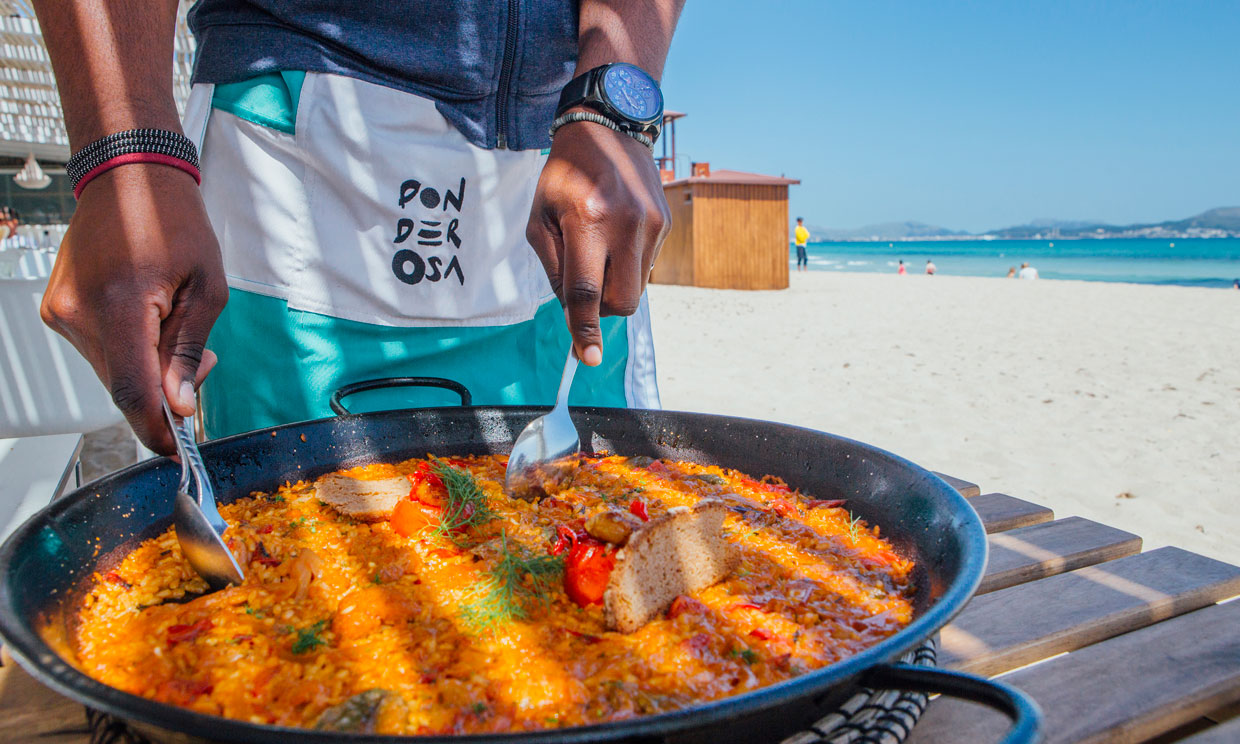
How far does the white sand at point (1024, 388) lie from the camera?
496 centimetres

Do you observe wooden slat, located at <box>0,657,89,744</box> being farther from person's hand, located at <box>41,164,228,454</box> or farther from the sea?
the sea

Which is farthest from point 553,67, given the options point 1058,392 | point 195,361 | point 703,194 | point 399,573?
point 703,194

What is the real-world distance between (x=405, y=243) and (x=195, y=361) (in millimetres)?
823

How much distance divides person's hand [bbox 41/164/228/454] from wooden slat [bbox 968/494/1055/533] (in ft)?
5.78

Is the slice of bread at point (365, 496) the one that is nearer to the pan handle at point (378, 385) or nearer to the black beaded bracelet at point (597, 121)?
the pan handle at point (378, 385)

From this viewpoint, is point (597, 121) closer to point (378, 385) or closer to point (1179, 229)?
point (378, 385)

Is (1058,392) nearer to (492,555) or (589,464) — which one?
(589,464)

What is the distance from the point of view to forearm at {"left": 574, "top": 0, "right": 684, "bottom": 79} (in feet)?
5.26

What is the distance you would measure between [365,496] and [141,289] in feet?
1.97

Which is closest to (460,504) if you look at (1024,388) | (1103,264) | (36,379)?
(36,379)

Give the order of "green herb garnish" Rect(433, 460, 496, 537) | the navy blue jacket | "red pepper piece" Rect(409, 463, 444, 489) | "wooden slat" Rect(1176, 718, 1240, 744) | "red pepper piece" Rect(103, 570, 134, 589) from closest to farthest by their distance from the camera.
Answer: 1. "wooden slat" Rect(1176, 718, 1240, 744)
2. "red pepper piece" Rect(103, 570, 134, 589)
3. "green herb garnish" Rect(433, 460, 496, 537)
4. "red pepper piece" Rect(409, 463, 444, 489)
5. the navy blue jacket

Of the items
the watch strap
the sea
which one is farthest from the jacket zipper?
the sea

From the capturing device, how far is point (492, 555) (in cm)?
129

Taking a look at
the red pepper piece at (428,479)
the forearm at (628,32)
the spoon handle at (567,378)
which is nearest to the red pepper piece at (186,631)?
the red pepper piece at (428,479)
